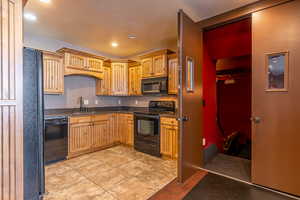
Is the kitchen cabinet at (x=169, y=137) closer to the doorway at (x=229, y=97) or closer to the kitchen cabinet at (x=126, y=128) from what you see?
the doorway at (x=229, y=97)

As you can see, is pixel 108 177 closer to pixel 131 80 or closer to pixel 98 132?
pixel 98 132

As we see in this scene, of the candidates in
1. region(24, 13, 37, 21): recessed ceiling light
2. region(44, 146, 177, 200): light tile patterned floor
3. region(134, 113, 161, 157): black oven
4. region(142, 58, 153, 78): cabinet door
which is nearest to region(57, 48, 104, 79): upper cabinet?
region(24, 13, 37, 21): recessed ceiling light

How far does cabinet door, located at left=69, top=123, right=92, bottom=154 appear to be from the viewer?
3.17 meters

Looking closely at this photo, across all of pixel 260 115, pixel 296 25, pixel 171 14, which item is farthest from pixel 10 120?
pixel 296 25

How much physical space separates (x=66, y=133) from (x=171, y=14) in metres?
Answer: 3.18

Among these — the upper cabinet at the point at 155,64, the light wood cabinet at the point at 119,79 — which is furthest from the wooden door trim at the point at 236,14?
the light wood cabinet at the point at 119,79

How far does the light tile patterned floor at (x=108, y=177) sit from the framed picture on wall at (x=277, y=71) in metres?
2.05

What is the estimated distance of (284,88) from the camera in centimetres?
188

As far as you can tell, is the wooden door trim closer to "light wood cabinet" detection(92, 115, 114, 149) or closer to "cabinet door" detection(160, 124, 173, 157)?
"cabinet door" detection(160, 124, 173, 157)

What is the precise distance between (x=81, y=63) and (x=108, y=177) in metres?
2.72

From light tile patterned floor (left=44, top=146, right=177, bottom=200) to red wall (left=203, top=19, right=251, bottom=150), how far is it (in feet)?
4.01

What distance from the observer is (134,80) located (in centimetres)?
428

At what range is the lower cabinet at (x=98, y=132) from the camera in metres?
3.22

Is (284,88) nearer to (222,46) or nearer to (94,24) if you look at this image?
(222,46)
